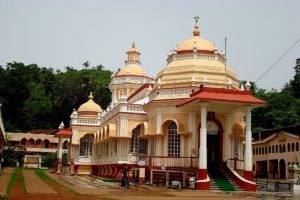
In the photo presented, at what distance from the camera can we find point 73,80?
78.1 m

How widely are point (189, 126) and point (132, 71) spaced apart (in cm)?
2219

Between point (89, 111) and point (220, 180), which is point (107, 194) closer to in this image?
point (220, 180)

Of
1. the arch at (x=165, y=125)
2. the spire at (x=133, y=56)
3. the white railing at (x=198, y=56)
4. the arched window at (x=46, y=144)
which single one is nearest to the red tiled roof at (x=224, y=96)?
the arch at (x=165, y=125)

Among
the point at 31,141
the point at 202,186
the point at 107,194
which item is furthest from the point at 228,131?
the point at 31,141

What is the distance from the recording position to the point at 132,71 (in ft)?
159

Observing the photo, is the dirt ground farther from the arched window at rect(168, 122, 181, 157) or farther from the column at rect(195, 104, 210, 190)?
the arched window at rect(168, 122, 181, 157)

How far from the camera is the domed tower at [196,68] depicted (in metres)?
28.6

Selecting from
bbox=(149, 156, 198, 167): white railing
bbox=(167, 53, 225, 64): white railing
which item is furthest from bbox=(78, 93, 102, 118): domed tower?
bbox=(149, 156, 198, 167): white railing

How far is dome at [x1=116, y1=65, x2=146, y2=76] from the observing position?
4819 cm

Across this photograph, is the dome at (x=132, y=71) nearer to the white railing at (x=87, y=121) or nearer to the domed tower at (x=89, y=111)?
the domed tower at (x=89, y=111)

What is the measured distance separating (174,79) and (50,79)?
194 feet

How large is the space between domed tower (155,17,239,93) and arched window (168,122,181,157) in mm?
2653

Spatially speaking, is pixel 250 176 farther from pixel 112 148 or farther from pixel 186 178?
pixel 112 148

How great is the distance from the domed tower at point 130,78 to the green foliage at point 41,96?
A: 25801 millimetres
